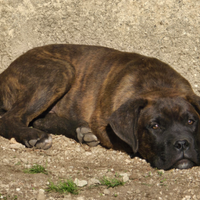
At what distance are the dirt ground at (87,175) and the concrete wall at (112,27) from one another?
1.85m

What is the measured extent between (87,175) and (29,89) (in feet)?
5.98

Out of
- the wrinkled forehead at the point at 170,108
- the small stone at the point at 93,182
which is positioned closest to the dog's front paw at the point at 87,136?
the wrinkled forehead at the point at 170,108

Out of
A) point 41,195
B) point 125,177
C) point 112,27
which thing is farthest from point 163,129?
point 112,27

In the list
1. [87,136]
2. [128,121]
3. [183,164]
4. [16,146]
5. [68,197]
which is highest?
[128,121]

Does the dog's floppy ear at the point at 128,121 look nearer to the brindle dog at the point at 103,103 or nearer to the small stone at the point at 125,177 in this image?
the brindle dog at the point at 103,103

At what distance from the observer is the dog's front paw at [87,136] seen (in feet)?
16.9

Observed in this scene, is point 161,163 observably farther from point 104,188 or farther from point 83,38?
point 83,38

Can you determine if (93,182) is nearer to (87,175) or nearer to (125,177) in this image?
(87,175)

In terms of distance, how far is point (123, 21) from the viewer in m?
6.10

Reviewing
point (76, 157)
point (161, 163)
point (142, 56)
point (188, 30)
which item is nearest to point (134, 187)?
point (161, 163)

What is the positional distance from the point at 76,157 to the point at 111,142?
1.76 feet

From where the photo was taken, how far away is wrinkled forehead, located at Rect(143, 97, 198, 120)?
4.47 metres

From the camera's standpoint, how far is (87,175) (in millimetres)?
4203

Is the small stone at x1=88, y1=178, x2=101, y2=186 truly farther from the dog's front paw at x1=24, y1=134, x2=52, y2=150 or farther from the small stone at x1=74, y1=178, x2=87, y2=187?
the dog's front paw at x1=24, y1=134, x2=52, y2=150
